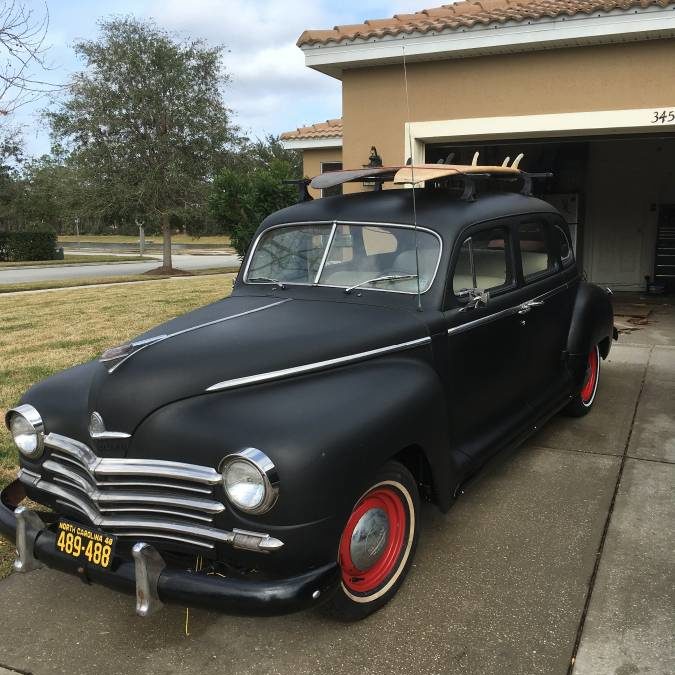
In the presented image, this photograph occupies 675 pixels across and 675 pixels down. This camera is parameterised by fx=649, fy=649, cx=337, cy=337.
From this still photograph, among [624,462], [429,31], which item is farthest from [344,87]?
[624,462]

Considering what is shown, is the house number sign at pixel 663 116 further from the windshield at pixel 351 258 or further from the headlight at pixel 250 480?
the headlight at pixel 250 480

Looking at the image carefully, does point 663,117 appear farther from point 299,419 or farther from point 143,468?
point 143,468

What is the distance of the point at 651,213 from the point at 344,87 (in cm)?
692

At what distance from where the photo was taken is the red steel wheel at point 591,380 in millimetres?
5230

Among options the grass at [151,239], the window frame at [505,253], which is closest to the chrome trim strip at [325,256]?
the window frame at [505,253]

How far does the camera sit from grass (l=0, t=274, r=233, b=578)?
6.31 metres

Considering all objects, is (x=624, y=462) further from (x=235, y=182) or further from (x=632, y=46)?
(x=235, y=182)

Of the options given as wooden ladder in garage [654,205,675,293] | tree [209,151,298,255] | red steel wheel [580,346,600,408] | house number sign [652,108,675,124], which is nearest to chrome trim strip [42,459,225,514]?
red steel wheel [580,346,600,408]

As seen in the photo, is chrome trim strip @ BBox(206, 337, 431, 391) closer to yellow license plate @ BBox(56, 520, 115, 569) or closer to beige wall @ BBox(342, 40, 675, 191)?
yellow license plate @ BBox(56, 520, 115, 569)

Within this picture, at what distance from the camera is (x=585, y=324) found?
4.86 meters

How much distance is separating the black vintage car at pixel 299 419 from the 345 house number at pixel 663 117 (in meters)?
4.82

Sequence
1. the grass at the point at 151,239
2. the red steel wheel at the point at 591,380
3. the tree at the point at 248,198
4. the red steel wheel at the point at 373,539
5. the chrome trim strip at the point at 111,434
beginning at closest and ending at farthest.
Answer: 1. the chrome trim strip at the point at 111,434
2. the red steel wheel at the point at 373,539
3. the red steel wheel at the point at 591,380
4. the tree at the point at 248,198
5. the grass at the point at 151,239

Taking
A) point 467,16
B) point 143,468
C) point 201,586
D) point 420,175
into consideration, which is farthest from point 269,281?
point 467,16

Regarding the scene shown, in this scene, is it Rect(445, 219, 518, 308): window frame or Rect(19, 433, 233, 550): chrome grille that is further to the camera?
Rect(445, 219, 518, 308): window frame
